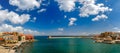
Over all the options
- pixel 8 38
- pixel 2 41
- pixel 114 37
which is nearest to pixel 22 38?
pixel 8 38

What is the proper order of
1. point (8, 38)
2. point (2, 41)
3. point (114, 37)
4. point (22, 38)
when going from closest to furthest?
point (2, 41) < point (8, 38) < point (22, 38) < point (114, 37)

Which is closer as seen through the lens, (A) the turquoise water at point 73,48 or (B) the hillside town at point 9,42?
(A) the turquoise water at point 73,48

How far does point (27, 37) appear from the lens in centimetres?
16375

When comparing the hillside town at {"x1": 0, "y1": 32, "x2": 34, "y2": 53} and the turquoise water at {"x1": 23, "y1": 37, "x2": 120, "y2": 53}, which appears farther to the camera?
the hillside town at {"x1": 0, "y1": 32, "x2": 34, "y2": 53}

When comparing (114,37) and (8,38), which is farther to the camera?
(114,37)

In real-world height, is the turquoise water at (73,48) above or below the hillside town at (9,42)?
below

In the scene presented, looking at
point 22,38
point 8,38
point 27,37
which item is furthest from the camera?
point 27,37

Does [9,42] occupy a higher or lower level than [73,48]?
higher

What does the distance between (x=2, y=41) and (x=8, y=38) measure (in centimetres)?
927

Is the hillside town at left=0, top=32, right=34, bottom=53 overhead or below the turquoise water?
overhead

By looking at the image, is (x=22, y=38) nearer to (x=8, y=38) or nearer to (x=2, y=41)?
(x=8, y=38)

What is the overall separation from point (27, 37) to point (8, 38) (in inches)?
2149

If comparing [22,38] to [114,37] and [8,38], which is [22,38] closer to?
[8,38]

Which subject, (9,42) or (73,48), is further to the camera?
(9,42)
